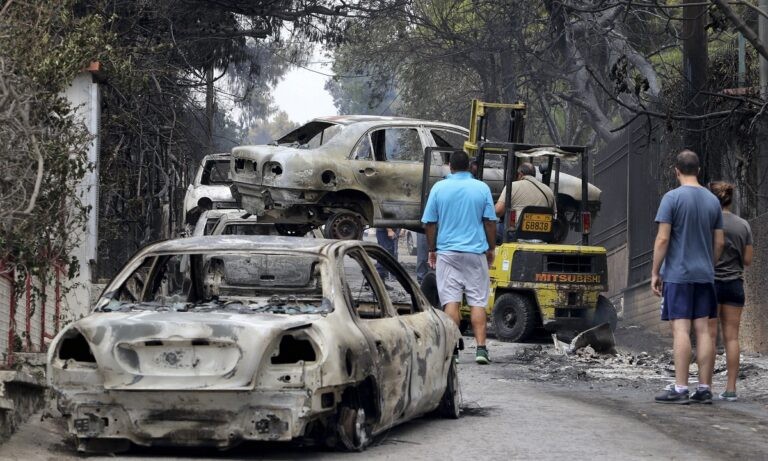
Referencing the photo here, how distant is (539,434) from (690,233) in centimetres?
271

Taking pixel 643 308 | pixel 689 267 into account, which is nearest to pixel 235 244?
pixel 689 267

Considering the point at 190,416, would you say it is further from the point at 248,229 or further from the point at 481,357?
the point at 248,229

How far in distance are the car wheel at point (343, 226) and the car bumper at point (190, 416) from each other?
9731 millimetres

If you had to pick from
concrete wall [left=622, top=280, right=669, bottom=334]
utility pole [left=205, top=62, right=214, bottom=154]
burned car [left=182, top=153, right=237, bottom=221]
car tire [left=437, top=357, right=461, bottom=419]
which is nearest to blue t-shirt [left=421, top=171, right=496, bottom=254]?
car tire [left=437, top=357, right=461, bottom=419]

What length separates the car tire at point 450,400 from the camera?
9.20 meters

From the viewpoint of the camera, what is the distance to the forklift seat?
16344 mm

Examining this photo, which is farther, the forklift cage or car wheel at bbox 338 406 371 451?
the forklift cage

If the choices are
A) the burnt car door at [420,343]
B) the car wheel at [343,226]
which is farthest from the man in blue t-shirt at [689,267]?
the car wheel at [343,226]

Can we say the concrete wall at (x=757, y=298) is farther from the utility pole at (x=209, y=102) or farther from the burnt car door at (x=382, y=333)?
the utility pole at (x=209, y=102)

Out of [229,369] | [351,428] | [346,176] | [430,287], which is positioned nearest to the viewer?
[229,369]

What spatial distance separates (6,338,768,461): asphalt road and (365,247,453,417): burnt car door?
0.77 ft

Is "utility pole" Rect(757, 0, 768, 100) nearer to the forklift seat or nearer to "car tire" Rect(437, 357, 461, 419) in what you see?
the forklift seat

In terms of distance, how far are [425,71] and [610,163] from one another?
12.9 meters

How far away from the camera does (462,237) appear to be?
12.7m
